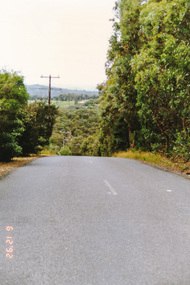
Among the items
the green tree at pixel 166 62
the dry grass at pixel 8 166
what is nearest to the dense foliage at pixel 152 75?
→ the green tree at pixel 166 62

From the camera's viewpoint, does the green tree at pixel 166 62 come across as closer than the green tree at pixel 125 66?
Yes

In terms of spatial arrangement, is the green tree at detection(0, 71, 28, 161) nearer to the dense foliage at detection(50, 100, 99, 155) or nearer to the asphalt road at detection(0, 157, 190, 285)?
the asphalt road at detection(0, 157, 190, 285)

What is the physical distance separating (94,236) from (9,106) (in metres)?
12.1

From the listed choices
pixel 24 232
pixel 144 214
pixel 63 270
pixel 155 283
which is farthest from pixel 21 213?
pixel 155 283

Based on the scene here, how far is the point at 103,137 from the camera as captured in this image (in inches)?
1656

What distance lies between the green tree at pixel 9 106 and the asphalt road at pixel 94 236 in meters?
7.93

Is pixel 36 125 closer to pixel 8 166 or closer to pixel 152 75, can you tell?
pixel 8 166

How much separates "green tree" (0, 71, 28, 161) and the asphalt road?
7.93 metres

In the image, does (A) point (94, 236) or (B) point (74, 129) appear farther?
(B) point (74, 129)

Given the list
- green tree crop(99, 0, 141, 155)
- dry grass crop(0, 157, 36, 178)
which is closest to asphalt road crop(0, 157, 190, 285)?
dry grass crop(0, 157, 36, 178)

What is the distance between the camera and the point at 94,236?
17.2 ft

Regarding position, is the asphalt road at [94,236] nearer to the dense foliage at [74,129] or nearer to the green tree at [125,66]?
the green tree at [125,66]

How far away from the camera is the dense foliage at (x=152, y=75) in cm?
1319

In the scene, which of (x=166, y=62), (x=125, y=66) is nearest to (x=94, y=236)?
(x=166, y=62)
